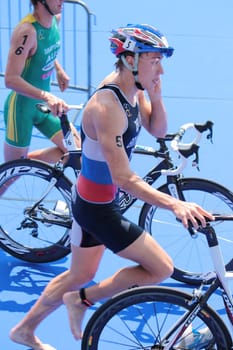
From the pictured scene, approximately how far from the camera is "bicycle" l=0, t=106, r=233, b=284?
505 centimetres

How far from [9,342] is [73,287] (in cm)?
74

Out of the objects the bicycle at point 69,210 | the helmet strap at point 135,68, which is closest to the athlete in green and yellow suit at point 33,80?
the bicycle at point 69,210

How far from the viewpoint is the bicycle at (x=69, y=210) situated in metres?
5.05

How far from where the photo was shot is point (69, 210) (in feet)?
17.9

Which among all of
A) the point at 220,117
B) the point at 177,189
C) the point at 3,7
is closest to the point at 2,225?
the point at 177,189

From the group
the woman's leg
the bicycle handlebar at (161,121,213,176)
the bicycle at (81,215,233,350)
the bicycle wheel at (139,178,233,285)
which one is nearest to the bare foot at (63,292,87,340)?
the woman's leg

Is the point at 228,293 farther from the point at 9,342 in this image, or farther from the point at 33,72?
the point at 33,72

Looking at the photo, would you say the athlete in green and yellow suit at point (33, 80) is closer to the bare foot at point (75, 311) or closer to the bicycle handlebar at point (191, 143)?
the bicycle handlebar at point (191, 143)

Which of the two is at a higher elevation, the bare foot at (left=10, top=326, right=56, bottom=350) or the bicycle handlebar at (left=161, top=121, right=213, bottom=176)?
the bicycle handlebar at (left=161, top=121, right=213, bottom=176)

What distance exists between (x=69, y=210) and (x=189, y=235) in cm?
112

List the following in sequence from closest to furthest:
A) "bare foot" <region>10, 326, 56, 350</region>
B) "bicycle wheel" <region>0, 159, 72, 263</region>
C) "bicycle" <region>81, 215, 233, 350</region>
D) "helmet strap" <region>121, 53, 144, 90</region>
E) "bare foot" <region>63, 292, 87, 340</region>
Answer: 1. "bicycle" <region>81, 215, 233, 350</region>
2. "helmet strap" <region>121, 53, 144, 90</region>
3. "bare foot" <region>63, 292, 87, 340</region>
4. "bare foot" <region>10, 326, 56, 350</region>
5. "bicycle wheel" <region>0, 159, 72, 263</region>

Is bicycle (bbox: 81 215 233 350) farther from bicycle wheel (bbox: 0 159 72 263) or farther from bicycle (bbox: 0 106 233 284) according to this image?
bicycle wheel (bbox: 0 159 72 263)

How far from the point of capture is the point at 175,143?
462 cm

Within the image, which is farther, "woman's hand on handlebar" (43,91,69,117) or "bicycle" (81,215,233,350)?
"woman's hand on handlebar" (43,91,69,117)
